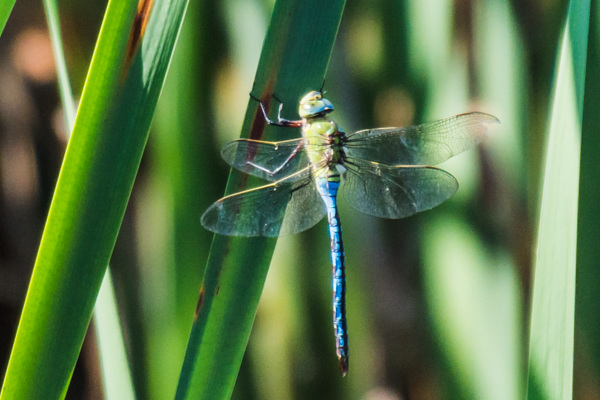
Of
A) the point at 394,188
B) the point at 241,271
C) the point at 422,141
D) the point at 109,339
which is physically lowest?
the point at 109,339

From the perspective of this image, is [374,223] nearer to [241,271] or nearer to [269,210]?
[269,210]

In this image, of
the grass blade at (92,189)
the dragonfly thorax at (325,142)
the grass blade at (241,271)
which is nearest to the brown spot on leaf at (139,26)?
the grass blade at (92,189)

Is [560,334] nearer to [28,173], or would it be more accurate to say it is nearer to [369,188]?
[369,188]

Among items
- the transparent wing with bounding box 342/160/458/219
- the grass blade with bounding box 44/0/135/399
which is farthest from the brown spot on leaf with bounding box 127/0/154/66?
the transparent wing with bounding box 342/160/458/219

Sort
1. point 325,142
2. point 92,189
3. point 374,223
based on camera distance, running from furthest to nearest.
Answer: point 374,223
point 325,142
point 92,189

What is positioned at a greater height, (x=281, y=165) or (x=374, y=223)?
(x=281, y=165)

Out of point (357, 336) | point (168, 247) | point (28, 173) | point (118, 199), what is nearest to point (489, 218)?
point (357, 336)

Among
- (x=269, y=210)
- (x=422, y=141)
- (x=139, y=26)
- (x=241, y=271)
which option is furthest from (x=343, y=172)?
(x=139, y=26)
